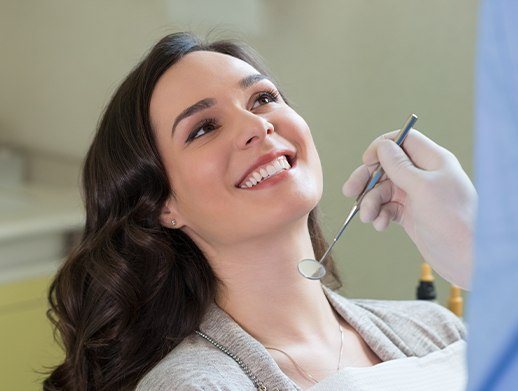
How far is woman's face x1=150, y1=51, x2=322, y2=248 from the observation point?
1462mm

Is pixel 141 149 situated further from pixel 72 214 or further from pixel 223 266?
pixel 72 214

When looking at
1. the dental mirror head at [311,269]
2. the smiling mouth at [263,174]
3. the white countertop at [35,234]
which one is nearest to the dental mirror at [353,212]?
the dental mirror head at [311,269]

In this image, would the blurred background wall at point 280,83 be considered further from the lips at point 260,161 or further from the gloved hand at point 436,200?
the gloved hand at point 436,200

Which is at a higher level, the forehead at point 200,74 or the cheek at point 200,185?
the forehead at point 200,74

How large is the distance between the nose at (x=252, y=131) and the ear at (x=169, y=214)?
191 mm

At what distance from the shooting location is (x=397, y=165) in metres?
1.27

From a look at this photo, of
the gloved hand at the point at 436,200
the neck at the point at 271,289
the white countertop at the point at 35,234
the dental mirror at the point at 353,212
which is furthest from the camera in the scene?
the white countertop at the point at 35,234

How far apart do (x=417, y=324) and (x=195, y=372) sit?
0.51m

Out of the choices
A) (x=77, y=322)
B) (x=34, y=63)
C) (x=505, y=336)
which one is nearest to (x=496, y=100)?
(x=505, y=336)

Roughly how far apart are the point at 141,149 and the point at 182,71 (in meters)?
0.14

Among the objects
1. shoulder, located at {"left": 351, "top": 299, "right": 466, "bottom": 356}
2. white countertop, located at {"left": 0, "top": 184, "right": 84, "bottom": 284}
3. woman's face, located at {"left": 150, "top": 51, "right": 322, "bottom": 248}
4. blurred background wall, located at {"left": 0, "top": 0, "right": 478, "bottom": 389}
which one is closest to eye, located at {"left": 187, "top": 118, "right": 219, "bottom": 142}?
woman's face, located at {"left": 150, "top": 51, "right": 322, "bottom": 248}

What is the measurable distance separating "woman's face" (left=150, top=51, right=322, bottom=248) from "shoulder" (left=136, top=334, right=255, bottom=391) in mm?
177

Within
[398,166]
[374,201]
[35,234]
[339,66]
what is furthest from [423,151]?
[35,234]

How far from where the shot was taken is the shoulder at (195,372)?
1384mm
